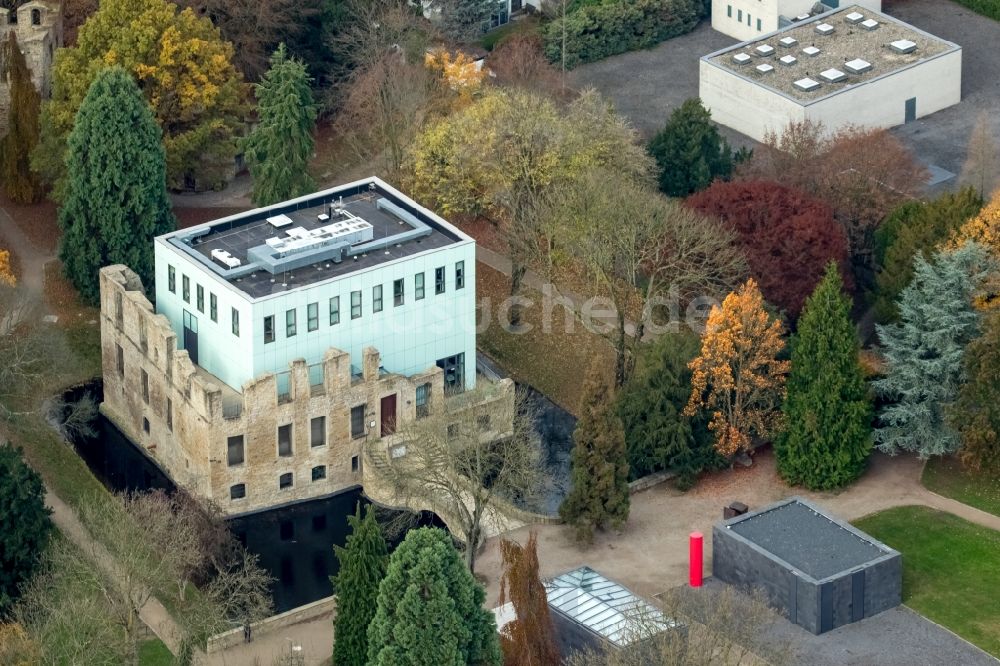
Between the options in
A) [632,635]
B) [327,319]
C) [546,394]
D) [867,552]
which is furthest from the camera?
[546,394]

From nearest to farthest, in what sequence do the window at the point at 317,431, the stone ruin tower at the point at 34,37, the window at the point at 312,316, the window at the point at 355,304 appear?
the window at the point at 312,316 → the window at the point at 317,431 → the window at the point at 355,304 → the stone ruin tower at the point at 34,37

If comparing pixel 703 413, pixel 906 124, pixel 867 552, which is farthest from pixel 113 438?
pixel 906 124

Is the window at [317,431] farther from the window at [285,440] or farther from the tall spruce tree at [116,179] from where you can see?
the tall spruce tree at [116,179]

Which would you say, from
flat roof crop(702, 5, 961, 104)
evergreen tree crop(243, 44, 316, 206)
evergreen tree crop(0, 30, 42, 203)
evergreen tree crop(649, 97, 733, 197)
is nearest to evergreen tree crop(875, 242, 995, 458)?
evergreen tree crop(649, 97, 733, 197)

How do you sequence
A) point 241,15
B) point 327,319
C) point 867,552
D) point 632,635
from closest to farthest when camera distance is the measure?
point 632,635 → point 867,552 → point 327,319 → point 241,15

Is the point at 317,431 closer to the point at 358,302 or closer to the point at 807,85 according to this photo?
the point at 358,302

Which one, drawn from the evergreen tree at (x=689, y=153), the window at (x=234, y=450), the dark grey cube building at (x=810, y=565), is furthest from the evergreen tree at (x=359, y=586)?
the evergreen tree at (x=689, y=153)

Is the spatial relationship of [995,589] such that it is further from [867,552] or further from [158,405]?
[158,405]
